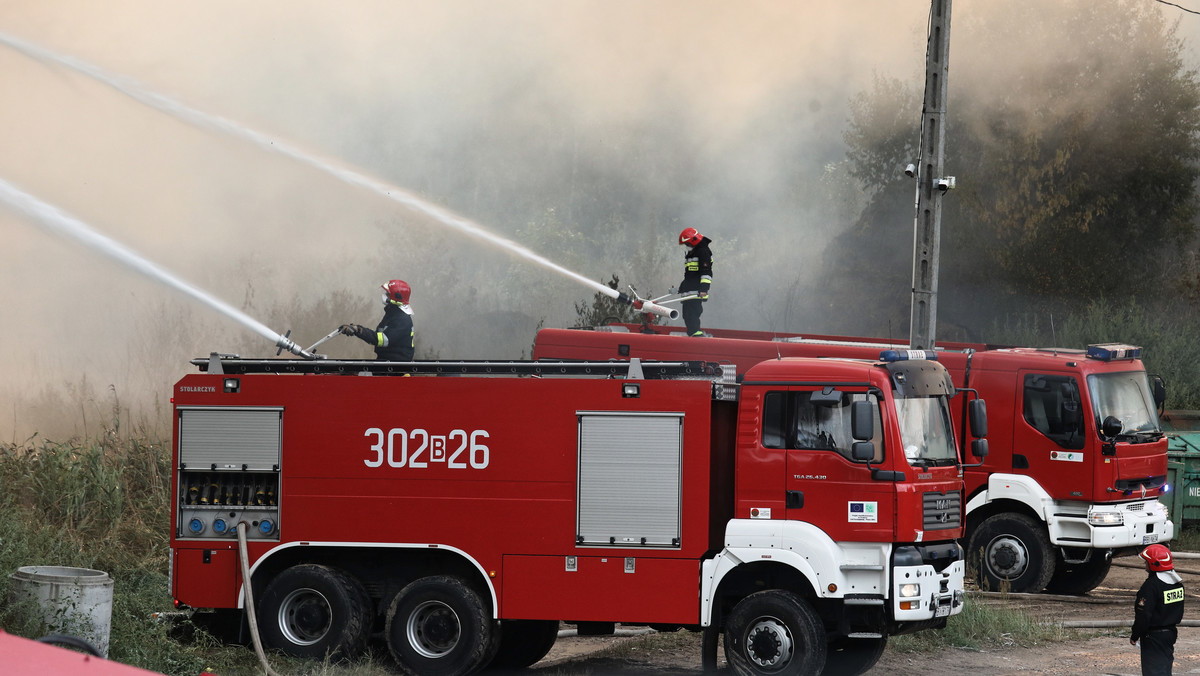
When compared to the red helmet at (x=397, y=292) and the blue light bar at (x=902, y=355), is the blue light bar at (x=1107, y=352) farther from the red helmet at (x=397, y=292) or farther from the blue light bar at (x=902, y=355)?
the red helmet at (x=397, y=292)

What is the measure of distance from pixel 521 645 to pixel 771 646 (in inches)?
100

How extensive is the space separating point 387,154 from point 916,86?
15754 mm

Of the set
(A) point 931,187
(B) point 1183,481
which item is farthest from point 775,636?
(B) point 1183,481

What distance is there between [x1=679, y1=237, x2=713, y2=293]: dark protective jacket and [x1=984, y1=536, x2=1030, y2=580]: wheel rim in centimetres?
515

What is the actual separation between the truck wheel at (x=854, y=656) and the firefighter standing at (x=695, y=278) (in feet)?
23.3

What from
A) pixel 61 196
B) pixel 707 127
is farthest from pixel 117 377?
pixel 707 127

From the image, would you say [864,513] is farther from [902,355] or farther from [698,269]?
[698,269]

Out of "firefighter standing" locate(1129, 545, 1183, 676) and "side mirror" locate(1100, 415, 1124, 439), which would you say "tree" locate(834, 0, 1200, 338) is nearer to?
"side mirror" locate(1100, 415, 1124, 439)

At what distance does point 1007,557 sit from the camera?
1500cm

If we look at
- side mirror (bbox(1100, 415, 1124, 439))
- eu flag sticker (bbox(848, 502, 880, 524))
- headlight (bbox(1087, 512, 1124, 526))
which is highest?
side mirror (bbox(1100, 415, 1124, 439))

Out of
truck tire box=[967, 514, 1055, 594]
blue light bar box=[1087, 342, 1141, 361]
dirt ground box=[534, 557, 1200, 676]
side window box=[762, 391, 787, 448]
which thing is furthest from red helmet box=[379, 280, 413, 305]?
blue light bar box=[1087, 342, 1141, 361]

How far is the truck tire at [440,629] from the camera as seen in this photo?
1015cm

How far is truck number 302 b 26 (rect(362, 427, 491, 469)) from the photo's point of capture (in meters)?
10.2

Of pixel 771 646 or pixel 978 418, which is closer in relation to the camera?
pixel 771 646
